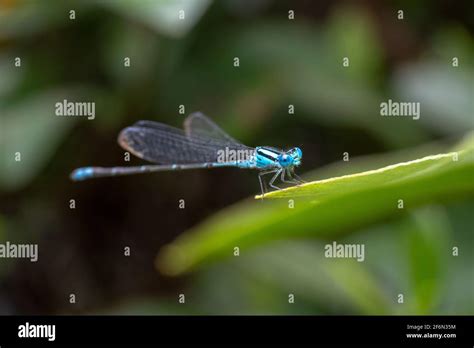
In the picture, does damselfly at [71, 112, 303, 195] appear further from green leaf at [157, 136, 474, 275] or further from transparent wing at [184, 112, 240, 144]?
green leaf at [157, 136, 474, 275]

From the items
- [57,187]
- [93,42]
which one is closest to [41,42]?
[93,42]

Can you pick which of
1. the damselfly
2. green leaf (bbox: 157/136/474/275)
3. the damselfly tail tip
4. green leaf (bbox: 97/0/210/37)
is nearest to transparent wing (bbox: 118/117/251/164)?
the damselfly

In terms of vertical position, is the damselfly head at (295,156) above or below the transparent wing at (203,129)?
below

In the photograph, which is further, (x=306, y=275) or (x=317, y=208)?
(x=306, y=275)

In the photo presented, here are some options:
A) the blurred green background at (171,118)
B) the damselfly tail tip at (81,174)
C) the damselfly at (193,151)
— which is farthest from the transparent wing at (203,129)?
the blurred green background at (171,118)

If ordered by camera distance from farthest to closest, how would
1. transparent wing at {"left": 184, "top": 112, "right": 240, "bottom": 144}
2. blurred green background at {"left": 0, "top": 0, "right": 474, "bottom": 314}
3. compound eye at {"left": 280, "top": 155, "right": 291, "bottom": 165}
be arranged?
1. blurred green background at {"left": 0, "top": 0, "right": 474, "bottom": 314}
2. transparent wing at {"left": 184, "top": 112, "right": 240, "bottom": 144}
3. compound eye at {"left": 280, "top": 155, "right": 291, "bottom": 165}

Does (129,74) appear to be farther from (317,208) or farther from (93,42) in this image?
(317,208)

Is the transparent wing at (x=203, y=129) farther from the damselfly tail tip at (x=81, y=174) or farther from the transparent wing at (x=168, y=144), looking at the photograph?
the damselfly tail tip at (x=81, y=174)
